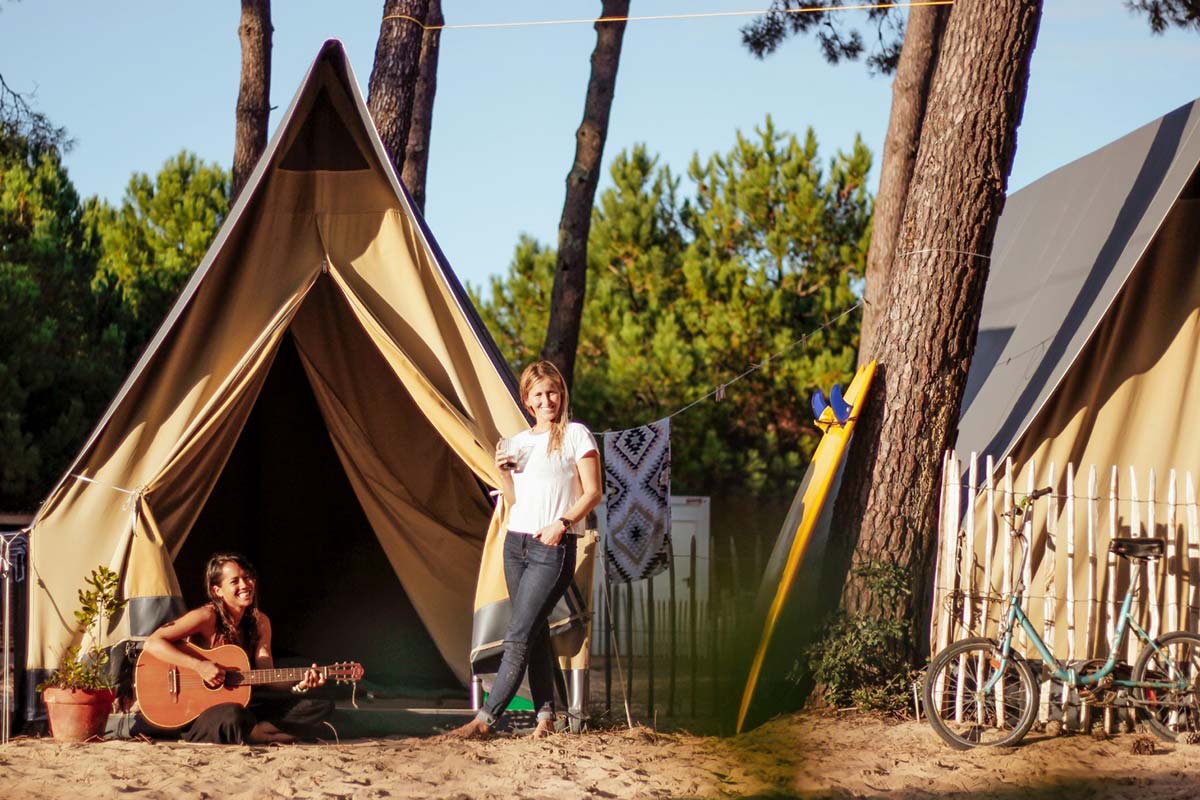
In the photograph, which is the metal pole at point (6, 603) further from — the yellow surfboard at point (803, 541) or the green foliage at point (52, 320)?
the green foliage at point (52, 320)

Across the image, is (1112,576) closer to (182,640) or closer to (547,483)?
(547,483)

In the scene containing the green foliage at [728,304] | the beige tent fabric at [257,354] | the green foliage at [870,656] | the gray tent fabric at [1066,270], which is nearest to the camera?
the beige tent fabric at [257,354]

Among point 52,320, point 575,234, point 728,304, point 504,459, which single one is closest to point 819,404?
point 504,459

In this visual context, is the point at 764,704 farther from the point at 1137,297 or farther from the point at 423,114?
the point at 423,114

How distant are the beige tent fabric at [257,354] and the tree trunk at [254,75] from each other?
12.1 feet

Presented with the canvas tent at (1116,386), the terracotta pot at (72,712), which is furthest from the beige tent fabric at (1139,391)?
the terracotta pot at (72,712)

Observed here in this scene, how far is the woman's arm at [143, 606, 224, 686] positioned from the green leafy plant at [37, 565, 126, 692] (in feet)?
Result: 0.78

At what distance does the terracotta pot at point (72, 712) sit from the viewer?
487cm

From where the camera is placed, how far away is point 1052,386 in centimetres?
565

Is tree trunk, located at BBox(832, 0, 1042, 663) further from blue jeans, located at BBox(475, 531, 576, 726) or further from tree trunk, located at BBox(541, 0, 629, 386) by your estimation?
tree trunk, located at BBox(541, 0, 629, 386)

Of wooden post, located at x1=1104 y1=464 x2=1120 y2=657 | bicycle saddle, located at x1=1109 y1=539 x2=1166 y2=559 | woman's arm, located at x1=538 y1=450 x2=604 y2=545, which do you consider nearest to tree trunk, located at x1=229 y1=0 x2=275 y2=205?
woman's arm, located at x1=538 y1=450 x2=604 y2=545

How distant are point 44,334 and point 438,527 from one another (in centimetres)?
587

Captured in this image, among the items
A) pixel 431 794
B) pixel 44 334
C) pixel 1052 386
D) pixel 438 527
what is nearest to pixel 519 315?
pixel 44 334

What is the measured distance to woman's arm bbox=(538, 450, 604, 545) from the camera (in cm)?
485
